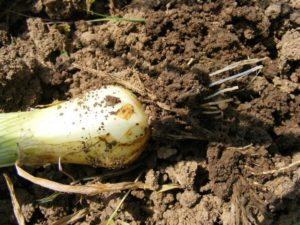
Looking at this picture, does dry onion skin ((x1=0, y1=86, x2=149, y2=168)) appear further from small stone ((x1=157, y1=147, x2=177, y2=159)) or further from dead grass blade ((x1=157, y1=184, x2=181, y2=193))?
dead grass blade ((x1=157, y1=184, x2=181, y2=193))

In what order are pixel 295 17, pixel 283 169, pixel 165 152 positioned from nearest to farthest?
pixel 283 169 → pixel 165 152 → pixel 295 17

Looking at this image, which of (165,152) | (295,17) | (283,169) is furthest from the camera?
(295,17)

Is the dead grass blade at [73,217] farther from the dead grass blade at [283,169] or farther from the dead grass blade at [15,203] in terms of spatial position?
the dead grass blade at [283,169]

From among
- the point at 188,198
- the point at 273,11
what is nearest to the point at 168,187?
the point at 188,198

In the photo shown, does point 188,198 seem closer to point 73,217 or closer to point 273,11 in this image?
point 73,217

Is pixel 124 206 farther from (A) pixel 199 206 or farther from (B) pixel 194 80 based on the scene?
(B) pixel 194 80

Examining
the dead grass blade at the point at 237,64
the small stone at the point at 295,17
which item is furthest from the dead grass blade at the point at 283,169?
the small stone at the point at 295,17

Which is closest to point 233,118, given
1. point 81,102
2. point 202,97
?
point 202,97
